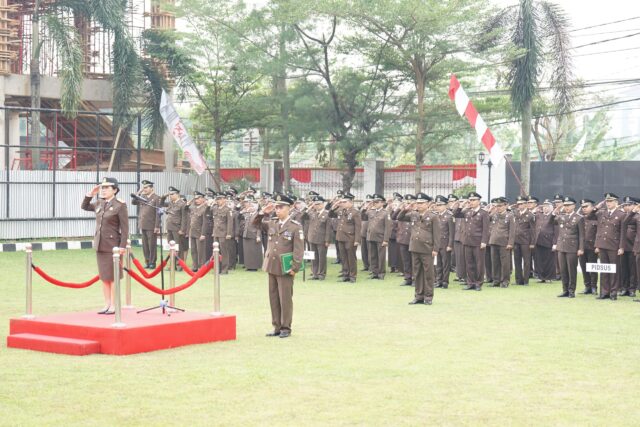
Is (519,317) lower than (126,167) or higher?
lower

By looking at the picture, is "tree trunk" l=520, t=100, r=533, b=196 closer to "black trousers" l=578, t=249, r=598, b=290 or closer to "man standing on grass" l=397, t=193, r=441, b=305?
"black trousers" l=578, t=249, r=598, b=290

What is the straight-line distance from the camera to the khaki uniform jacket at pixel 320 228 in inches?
781

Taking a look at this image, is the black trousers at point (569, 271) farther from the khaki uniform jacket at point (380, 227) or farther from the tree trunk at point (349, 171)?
the tree trunk at point (349, 171)

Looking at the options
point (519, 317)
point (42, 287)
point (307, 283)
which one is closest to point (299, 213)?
point (307, 283)

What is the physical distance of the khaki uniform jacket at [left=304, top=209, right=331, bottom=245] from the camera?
19.8 meters

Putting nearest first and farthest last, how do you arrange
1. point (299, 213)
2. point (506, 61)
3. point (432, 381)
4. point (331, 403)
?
point (331, 403) < point (432, 381) < point (299, 213) < point (506, 61)

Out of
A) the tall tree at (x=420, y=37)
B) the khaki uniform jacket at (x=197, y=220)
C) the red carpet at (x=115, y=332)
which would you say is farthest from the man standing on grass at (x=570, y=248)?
the tall tree at (x=420, y=37)

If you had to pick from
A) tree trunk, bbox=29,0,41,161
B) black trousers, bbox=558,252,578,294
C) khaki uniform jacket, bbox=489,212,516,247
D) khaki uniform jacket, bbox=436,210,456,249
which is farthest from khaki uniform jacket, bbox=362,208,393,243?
tree trunk, bbox=29,0,41,161

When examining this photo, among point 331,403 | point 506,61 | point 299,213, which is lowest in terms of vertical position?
point 331,403

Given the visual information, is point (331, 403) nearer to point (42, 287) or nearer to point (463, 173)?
point (42, 287)

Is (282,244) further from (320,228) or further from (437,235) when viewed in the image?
(320,228)

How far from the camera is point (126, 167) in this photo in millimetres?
30531

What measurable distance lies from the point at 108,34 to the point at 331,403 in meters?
23.4

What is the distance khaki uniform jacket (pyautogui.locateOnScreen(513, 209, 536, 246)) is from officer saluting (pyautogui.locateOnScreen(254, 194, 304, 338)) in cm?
819
